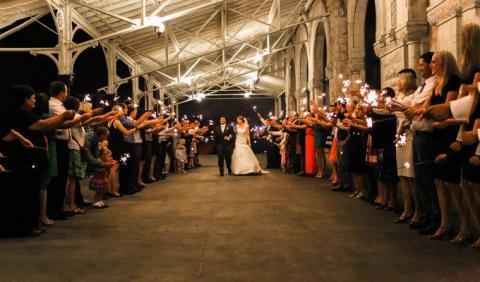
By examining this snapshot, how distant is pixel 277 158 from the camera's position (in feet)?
57.0

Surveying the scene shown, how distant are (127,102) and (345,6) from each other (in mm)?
7215

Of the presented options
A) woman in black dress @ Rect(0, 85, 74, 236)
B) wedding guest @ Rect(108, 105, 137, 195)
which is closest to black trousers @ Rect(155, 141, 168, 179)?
wedding guest @ Rect(108, 105, 137, 195)

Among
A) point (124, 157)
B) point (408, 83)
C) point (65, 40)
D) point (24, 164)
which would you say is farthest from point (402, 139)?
point (65, 40)

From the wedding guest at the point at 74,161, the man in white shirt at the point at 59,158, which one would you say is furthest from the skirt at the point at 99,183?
the man in white shirt at the point at 59,158

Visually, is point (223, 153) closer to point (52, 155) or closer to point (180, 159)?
point (180, 159)

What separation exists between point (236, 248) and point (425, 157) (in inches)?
81.4

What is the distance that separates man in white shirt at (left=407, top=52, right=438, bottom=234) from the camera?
5086mm

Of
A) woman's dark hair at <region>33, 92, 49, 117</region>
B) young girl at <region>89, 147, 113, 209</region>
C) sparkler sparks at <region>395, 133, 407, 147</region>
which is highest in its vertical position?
woman's dark hair at <region>33, 92, 49, 117</region>

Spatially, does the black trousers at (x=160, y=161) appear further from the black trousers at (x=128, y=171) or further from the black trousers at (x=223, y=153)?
the black trousers at (x=128, y=171)

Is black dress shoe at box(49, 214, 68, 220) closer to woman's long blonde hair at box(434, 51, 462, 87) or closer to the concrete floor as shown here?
the concrete floor

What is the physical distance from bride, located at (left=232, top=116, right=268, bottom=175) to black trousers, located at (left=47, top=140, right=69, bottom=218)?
7775 millimetres

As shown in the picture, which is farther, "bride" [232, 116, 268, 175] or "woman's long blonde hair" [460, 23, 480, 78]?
"bride" [232, 116, 268, 175]

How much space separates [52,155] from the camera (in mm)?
6051

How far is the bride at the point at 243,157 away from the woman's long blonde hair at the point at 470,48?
32.1ft
